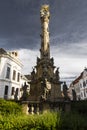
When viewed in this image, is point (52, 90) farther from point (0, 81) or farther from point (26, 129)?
point (26, 129)

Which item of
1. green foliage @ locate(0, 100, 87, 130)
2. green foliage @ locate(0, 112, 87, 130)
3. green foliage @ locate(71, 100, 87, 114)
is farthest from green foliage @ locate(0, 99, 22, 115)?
green foliage @ locate(0, 112, 87, 130)

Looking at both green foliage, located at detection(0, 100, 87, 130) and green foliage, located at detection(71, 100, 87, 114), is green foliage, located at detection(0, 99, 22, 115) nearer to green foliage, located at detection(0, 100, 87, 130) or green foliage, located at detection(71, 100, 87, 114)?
green foliage, located at detection(71, 100, 87, 114)

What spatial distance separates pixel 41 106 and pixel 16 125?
878 centimetres

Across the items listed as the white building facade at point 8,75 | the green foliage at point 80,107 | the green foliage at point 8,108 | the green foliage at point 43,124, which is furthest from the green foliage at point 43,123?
the white building facade at point 8,75

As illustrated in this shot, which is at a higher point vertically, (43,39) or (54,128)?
(43,39)

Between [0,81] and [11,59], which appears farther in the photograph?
[11,59]

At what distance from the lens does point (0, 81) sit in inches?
1523

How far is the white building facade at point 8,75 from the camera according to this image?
39.0 metres

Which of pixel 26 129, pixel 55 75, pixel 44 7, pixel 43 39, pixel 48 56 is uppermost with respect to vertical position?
pixel 44 7

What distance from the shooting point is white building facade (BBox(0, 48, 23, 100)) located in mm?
39050

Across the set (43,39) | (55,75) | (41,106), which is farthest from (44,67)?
(41,106)

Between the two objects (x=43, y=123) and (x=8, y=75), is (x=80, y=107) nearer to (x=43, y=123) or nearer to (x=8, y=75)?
(x=43, y=123)

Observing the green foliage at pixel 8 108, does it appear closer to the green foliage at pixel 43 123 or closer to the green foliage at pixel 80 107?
the green foliage at pixel 80 107

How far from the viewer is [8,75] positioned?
41.0 meters
